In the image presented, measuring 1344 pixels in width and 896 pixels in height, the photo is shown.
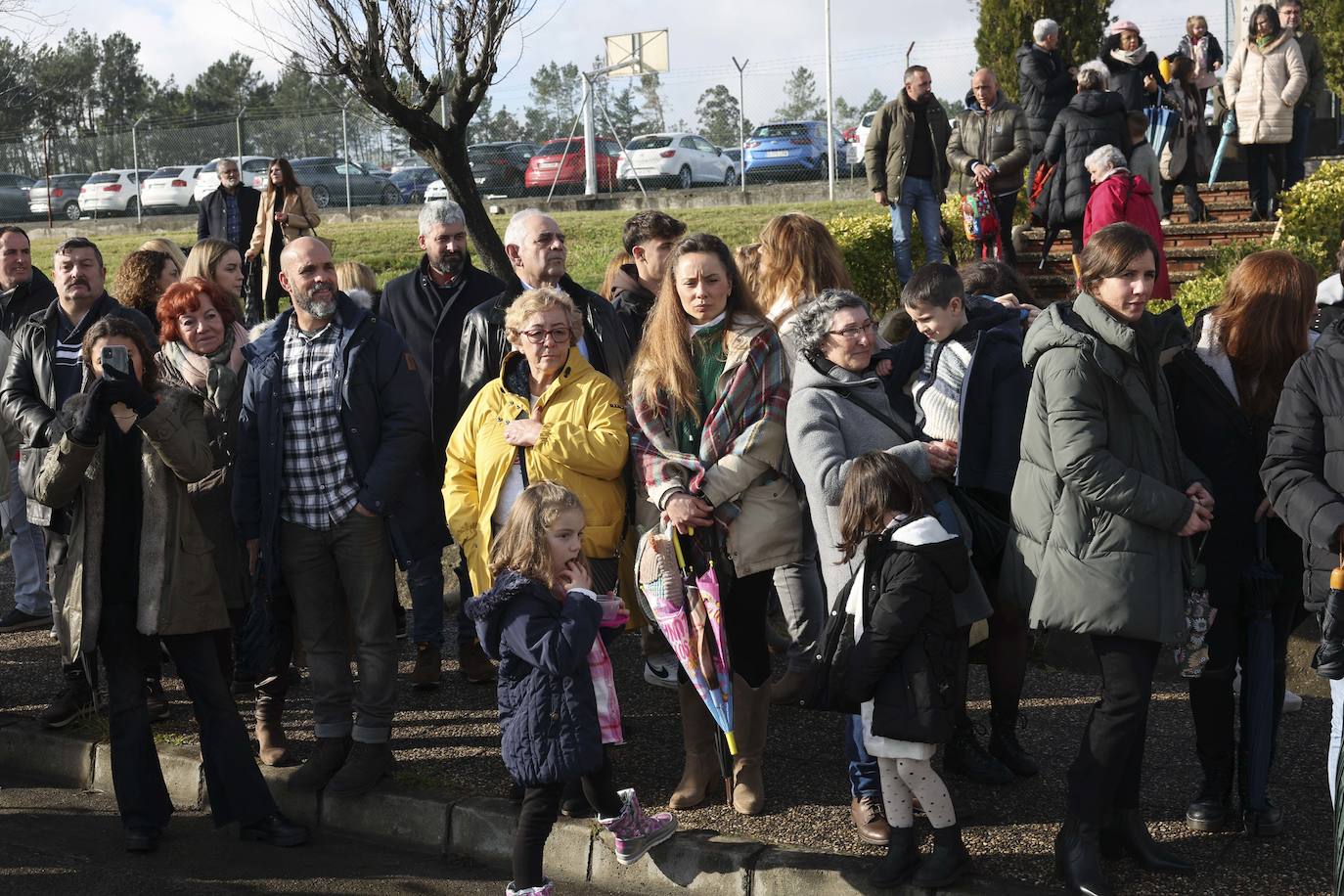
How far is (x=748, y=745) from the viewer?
17.3 feet

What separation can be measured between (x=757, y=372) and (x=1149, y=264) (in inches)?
55.5

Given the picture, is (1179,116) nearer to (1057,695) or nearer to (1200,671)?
(1057,695)

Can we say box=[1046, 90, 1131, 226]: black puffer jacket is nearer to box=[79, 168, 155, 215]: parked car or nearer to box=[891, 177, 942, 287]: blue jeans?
box=[891, 177, 942, 287]: blue jeans

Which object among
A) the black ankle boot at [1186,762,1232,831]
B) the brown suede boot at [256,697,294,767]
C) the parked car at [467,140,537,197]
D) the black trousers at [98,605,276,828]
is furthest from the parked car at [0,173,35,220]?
the black ankle boot at [1186,762,1232,831]

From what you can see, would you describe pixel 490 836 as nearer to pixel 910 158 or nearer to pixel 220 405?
pixel 220 405

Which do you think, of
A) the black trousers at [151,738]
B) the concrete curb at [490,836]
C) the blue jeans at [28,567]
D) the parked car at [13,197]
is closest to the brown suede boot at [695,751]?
the concrete curb at [490,836]

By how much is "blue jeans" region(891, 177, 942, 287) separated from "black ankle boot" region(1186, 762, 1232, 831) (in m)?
7.35

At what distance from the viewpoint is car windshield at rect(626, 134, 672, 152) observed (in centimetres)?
2670

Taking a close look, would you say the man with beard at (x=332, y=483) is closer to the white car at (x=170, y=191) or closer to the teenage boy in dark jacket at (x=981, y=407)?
the teenage boy in dark jacket at (x=981, y=407)

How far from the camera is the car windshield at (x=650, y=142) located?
26703 mm

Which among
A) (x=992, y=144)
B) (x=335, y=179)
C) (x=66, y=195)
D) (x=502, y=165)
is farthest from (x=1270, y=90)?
(x=66, y=195)

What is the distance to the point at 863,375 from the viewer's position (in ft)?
16.7

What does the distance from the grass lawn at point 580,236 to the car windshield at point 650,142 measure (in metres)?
4.60

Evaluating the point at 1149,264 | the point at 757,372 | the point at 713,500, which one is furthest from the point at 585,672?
the point at 1149,264
